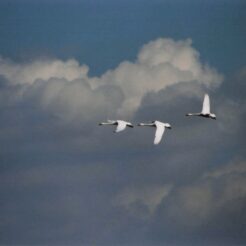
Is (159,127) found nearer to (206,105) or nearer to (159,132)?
(159,132)

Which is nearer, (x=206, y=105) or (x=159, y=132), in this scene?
(x=159, y=132)

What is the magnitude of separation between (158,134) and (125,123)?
20.8 feet

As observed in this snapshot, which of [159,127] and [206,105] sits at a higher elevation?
[206,105]

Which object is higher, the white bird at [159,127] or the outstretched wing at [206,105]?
the outstretched wing at [206,105]

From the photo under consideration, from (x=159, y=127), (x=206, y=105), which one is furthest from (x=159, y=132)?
(x=206, y=105)

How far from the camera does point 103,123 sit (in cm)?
13600

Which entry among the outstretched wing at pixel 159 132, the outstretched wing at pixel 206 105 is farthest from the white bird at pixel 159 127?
the outstretched wing at pixel 206 105

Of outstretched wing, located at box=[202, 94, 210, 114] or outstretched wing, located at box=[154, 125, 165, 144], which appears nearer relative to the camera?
outstretched wing, located at box=[154, 125, 165, 144]

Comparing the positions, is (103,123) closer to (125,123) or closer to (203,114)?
(125,123)

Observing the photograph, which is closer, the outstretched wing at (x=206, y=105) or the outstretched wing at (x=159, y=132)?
the outstretched wing at (x=159, y=132)

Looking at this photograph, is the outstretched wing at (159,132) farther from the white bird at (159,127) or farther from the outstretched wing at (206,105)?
the outstretched wing at (206,105)

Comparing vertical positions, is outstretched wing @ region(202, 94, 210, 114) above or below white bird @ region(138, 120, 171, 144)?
above

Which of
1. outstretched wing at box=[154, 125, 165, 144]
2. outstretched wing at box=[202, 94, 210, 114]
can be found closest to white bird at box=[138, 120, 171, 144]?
outstretched wing at box=[154, 125, 165, 144]

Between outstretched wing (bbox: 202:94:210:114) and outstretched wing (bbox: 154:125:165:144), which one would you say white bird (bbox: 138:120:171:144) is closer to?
outstretched wing (bbox: 154:125:165:144)
